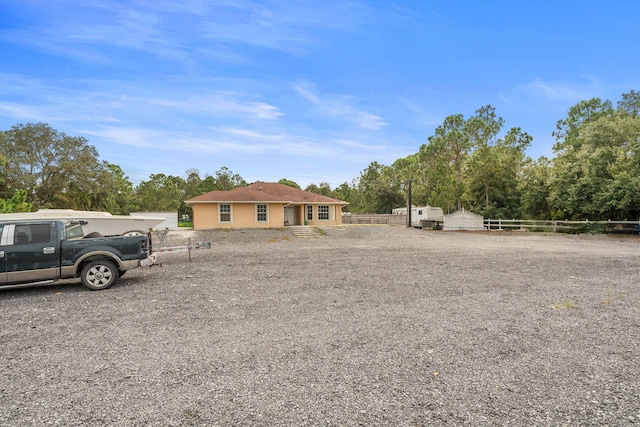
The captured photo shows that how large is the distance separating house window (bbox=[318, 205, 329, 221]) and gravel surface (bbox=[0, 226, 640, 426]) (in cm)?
2357

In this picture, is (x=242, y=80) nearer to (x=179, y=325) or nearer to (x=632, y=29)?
(x=179, y=325)

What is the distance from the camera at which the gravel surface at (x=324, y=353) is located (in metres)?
2.63

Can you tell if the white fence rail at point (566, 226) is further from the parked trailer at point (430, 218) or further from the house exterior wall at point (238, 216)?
the house exterior wall at point (238, 216)

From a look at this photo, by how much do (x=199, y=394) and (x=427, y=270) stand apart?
7.63 metres

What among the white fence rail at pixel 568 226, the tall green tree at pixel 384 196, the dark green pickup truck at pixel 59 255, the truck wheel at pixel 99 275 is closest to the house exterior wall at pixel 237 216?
the dark green pickup truck at pixel 59 255

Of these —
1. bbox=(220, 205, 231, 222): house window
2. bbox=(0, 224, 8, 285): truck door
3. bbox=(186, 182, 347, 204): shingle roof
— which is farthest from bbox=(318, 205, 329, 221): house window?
bbox=(0, 224, 8, 285): truck door

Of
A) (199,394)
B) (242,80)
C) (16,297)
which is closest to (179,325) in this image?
(199,394)

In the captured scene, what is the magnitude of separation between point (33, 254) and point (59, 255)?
43 centimetres

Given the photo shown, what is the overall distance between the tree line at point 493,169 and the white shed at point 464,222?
2.34 metres

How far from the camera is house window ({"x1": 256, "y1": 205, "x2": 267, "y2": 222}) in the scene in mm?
26103

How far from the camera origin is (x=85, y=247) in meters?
7.00

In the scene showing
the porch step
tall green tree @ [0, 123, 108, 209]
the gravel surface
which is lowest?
the gravel surface

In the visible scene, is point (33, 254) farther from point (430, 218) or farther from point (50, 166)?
point (50, 166)

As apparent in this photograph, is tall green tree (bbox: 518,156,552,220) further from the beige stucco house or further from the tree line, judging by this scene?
the beige stucco house
